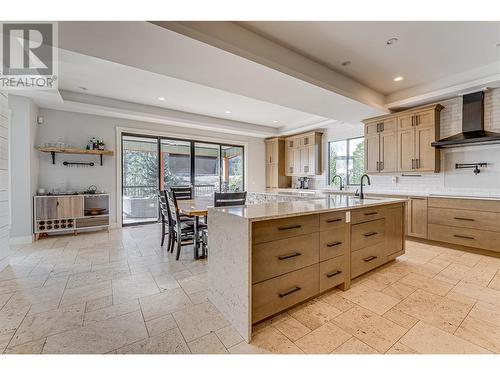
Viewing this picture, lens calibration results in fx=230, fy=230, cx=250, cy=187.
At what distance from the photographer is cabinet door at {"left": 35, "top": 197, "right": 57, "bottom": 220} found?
428cm

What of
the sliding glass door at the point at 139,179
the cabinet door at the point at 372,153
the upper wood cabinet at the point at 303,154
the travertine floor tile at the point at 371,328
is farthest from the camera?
the upper wood cabinet at the point at 303,154

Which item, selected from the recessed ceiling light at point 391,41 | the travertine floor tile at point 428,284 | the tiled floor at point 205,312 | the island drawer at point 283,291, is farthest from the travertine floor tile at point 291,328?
the recessed ceiling light at point 391,41

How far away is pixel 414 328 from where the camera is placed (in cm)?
177

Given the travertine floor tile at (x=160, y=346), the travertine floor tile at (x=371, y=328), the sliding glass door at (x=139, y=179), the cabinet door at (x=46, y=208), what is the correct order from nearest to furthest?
1. the travertine floor tile at (x=160, y=346)
2. the travertine floor tile at (x=371, y=328)
3. the cabinet door at (x=46, y=208)
4. the sliding glass door at (x=139, y=179)

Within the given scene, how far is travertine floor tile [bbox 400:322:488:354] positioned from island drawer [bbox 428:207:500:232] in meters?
2.69

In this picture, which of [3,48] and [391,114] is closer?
[3,48]

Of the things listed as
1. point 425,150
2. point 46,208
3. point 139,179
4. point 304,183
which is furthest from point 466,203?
point 46,208

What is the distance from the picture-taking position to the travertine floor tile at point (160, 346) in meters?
1.51

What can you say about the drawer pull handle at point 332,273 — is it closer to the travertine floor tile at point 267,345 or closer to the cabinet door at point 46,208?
the travertine floor tile at point 267,345

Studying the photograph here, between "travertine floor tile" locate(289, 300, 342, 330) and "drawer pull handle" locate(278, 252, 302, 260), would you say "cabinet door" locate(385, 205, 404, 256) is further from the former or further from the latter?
"drawer pull handle" locate(278, 252, 302, 260)

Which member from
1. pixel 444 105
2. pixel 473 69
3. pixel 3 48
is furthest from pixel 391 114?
pixel 3 48

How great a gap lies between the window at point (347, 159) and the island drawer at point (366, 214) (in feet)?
10.3
